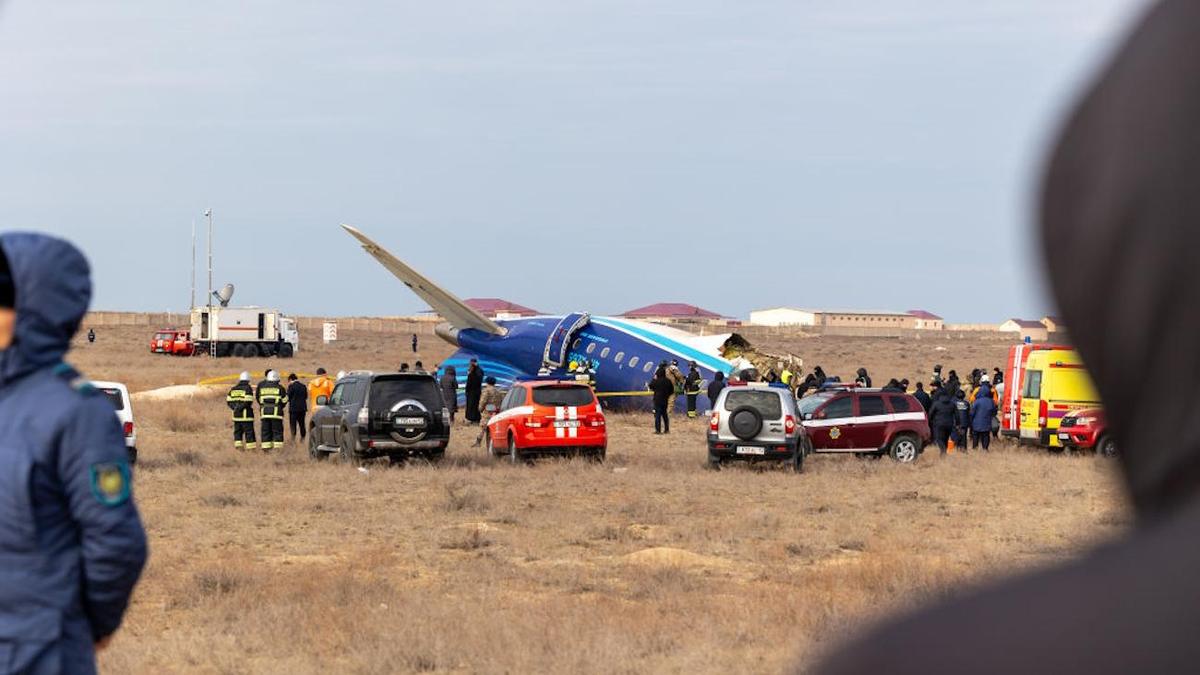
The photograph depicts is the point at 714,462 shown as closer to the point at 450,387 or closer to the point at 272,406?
the point at 272,406

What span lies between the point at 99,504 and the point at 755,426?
22.0 meters

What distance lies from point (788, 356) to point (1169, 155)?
43053 millimetres

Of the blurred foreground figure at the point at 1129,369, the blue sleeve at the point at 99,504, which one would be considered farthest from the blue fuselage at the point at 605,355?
the blurred foreground figure at the point at 1129,369

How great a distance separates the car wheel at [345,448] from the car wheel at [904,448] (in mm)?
9370

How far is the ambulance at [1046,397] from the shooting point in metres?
30.5

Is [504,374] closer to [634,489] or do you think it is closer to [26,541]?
[634,489]

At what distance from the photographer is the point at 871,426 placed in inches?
1128

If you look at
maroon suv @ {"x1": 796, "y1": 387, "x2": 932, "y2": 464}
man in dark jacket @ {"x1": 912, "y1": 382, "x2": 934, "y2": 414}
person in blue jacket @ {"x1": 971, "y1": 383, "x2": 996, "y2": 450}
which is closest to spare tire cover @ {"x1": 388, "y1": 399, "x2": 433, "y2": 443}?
maroon suv @ {"x1": 796, "y1": 387, "x2": 932, "y2": 464}

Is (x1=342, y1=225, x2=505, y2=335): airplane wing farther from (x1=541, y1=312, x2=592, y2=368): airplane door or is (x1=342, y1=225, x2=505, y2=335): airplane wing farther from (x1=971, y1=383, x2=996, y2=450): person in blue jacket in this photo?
(x1=971, y1=383, x2=996, y2=450): person in blue jacket

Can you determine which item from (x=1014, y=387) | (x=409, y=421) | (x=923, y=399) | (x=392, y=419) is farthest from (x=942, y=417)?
(x=392, y=419)

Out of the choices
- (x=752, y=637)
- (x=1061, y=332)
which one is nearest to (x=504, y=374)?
(x=752, y=637)

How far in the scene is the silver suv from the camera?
2589 cm

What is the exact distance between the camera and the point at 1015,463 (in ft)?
90.7

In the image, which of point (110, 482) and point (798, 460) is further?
Answer: point (798, 460)
